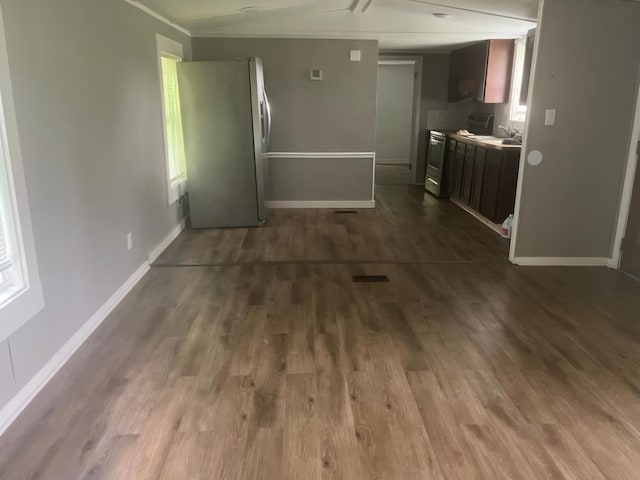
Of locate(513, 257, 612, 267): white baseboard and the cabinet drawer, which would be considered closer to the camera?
locate(513, 257, 612, 267): white baseboard

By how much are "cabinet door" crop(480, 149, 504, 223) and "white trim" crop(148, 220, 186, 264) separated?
3342 millimetres

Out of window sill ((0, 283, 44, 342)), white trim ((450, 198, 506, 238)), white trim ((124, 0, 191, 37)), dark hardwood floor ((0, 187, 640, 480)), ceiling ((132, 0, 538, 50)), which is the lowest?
dark hardwood floor ((0, 187, 640, 480))

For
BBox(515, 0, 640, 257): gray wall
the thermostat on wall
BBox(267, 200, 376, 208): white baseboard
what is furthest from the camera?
BBox(267, 200, 376, 208): white baseboard

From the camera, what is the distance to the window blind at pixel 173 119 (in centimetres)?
493

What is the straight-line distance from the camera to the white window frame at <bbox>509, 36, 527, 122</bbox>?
5.86 m

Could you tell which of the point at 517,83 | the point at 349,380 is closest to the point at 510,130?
the point at 517,83

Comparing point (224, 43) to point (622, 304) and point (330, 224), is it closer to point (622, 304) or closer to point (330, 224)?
point (330, 224)

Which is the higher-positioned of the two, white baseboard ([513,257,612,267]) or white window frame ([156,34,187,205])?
white window frame ([156,34,187,205])

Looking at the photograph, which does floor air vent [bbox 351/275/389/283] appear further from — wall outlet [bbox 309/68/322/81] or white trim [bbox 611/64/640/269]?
wall outlet [bbox 309/68/322/81]

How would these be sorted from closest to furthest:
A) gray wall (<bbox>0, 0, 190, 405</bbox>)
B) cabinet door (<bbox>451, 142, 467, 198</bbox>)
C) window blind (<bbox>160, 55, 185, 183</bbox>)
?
gray wall (<bbox>0, 0, 190, 405</bbox>) → window blind (<bbox>160, 55, 185, 183</bbox>) → cabinet door (<bbox>451, 142, 467, 198</bbox>)

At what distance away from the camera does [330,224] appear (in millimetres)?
5531

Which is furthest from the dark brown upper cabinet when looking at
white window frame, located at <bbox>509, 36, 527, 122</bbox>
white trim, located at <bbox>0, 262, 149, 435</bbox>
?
white trim, located at <bbox>0, 262, 149, 435</bbox>

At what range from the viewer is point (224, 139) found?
16.9ft

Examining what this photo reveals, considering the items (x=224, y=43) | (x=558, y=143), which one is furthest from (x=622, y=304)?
(x=224, y=43)
